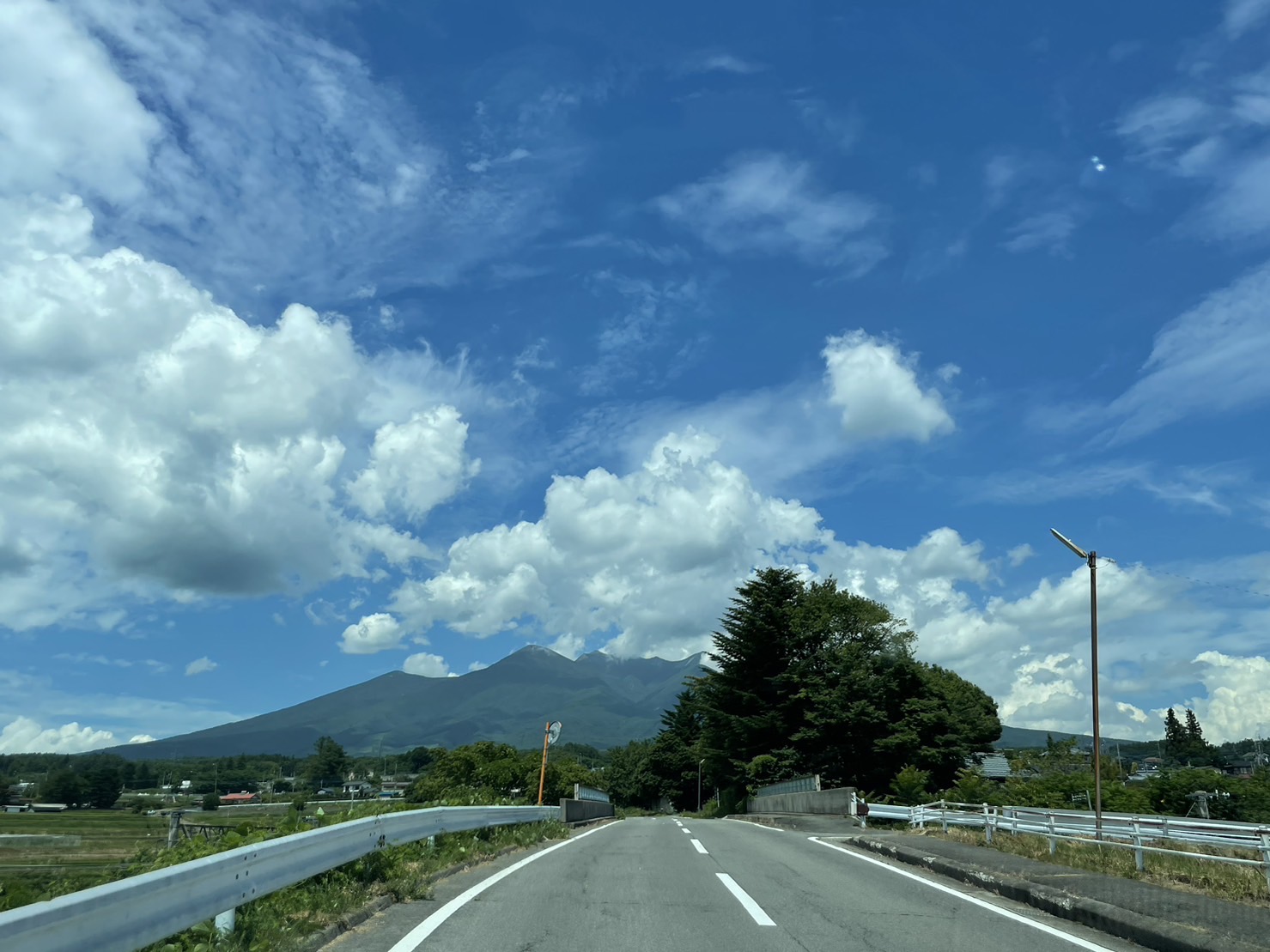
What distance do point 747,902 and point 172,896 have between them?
6049 mm

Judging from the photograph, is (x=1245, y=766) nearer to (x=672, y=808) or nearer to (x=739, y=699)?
(x=672, y=808)

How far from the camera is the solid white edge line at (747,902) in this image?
8086 mm

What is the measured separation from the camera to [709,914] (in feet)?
27.4

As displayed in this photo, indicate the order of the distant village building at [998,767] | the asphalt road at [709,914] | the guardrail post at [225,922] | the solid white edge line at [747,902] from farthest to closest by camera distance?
the distant village building at [998,767] < the solid white edge line at [747,902] < the asphalt road at [709,914] < the guardrail post at [225,922]

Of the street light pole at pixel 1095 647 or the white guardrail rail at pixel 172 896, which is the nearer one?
the white guardrail rail at pixel 172 896

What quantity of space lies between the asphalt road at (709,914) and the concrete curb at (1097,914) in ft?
0.60

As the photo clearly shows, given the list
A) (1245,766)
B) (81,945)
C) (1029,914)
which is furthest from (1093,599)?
(1245,766)

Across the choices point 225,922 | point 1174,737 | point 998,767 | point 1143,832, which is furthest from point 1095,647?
point 1174,737

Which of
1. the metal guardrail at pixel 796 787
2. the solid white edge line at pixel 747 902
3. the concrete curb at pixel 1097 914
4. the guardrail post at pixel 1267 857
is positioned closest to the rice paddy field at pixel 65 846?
the solid white edge line at pixel 747 902

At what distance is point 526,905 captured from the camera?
28.7 ft

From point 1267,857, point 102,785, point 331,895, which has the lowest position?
point 102,785

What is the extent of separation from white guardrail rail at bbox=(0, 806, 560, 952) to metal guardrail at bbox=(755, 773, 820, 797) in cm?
3009

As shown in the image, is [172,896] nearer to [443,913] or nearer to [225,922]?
[225,922]

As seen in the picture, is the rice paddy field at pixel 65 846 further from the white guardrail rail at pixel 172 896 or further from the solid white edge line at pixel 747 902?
the solid white edge line at pixel 747 902
